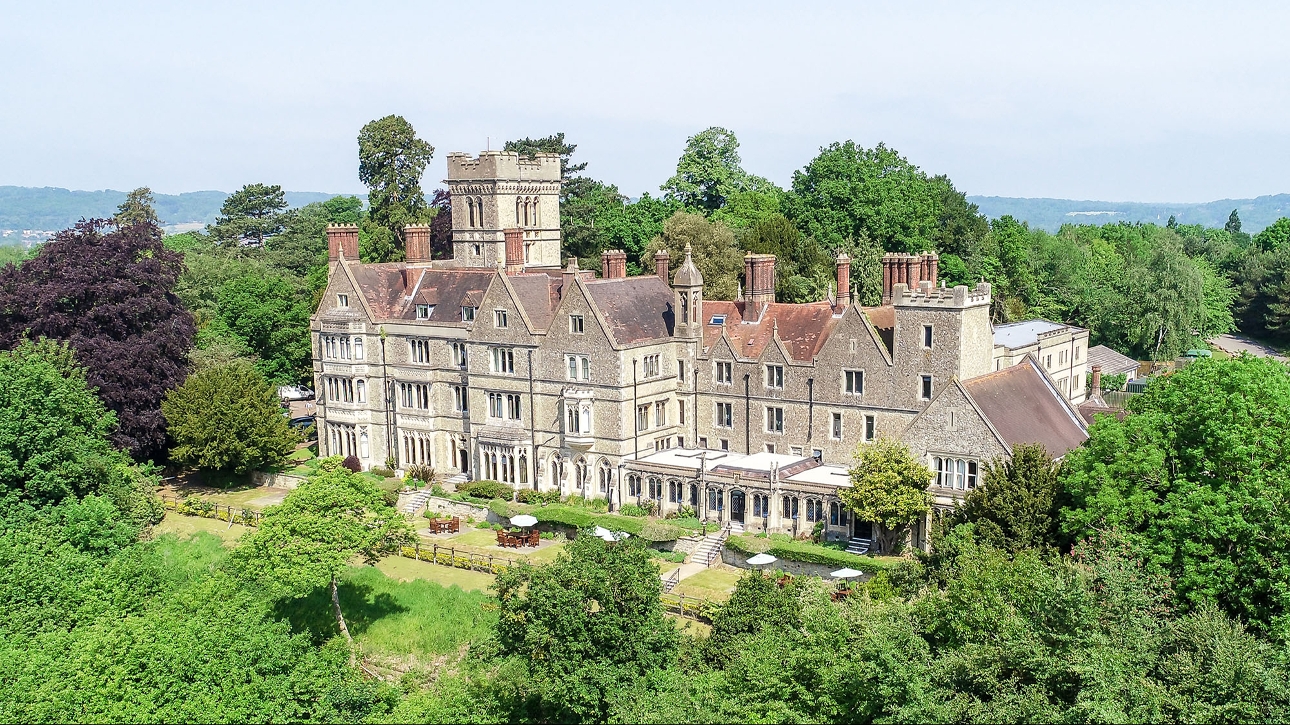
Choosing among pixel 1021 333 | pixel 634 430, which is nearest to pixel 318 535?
pixel 634 430

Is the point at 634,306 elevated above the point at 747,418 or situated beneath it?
elevated above

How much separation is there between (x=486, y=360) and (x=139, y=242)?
72.7 feet

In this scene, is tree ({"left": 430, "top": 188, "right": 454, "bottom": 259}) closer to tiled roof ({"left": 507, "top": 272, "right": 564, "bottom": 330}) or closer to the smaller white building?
tiled roof ({"left": 507, "top": 272, "right": 564, "bottom": 330})

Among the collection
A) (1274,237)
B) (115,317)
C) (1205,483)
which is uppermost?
(1274,237)

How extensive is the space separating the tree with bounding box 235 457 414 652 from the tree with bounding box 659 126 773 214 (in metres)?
66.3

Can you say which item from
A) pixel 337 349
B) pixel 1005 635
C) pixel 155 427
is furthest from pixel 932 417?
pixel 155 427

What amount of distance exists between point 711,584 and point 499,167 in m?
34.4

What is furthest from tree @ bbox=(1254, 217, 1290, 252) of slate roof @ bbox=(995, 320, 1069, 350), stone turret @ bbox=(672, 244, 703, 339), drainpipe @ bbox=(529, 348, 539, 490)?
drainpipe @ bbox=(529, 348, 539, 490)

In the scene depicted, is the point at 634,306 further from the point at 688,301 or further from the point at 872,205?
the point at 872,205

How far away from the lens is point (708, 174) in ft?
354

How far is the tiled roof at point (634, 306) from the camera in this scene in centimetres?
5806

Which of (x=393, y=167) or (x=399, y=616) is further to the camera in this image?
(x=393, y=167)

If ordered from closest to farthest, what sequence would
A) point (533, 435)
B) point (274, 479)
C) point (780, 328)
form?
point (780, 328), point (533, 435), point (274, 479)

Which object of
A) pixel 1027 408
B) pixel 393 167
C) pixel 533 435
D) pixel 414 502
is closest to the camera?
pixel 1027 408
